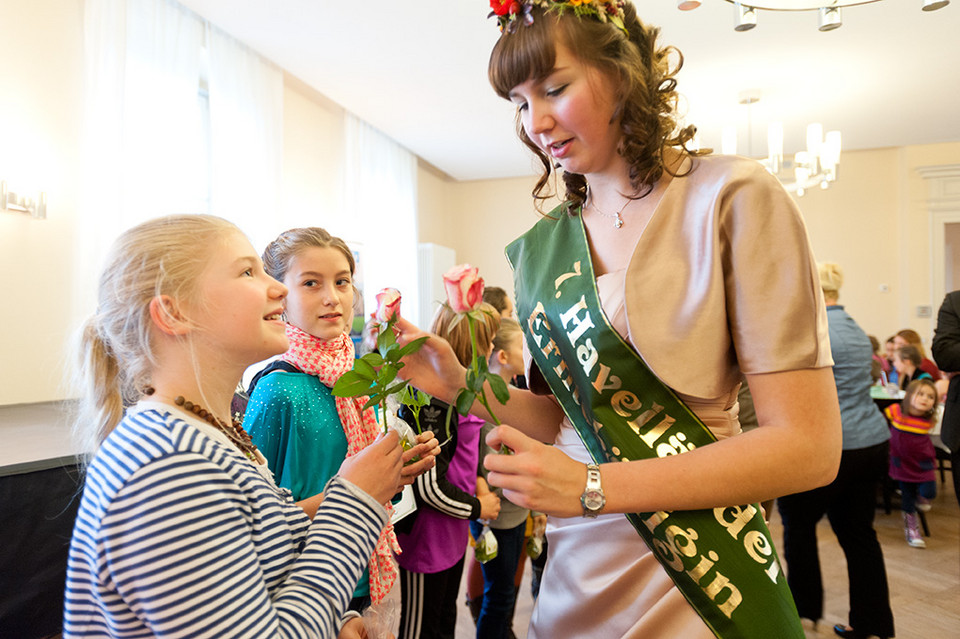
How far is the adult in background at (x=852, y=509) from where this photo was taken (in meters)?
2.47

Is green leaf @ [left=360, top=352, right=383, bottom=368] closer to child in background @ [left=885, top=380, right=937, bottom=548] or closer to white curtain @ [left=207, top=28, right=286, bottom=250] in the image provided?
white curtain @ [left=207, top=28, right=286, bottom=250]

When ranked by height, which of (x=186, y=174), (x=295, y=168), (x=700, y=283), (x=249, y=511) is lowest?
(x=249, y=511)

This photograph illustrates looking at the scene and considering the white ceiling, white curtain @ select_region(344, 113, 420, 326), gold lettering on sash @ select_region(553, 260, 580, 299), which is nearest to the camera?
gold lettering on sash @ select_region(553, 260, 580, 299)

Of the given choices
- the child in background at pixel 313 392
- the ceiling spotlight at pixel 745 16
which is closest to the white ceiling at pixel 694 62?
the ceiling spotlight at pixel 745 16

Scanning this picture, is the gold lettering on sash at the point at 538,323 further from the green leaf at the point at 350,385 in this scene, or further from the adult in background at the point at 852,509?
the adult in background at the point at 852,509

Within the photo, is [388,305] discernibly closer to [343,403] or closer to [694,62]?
[343,403]

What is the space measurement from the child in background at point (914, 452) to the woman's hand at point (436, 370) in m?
3.76

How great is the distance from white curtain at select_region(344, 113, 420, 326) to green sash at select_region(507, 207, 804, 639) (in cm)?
461

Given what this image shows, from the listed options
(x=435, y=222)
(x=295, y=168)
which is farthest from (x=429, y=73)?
(x=435, y=222)

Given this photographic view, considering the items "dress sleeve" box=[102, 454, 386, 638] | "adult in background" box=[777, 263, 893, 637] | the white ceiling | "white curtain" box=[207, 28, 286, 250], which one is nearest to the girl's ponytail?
"dress sleeve" box=[102, 454, 386, 638]

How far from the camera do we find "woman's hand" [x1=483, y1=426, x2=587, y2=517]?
2.38 ft

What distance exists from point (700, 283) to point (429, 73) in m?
4.27

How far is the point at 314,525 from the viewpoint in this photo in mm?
807

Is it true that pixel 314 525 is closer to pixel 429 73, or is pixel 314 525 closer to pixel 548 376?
pixel 548 376
